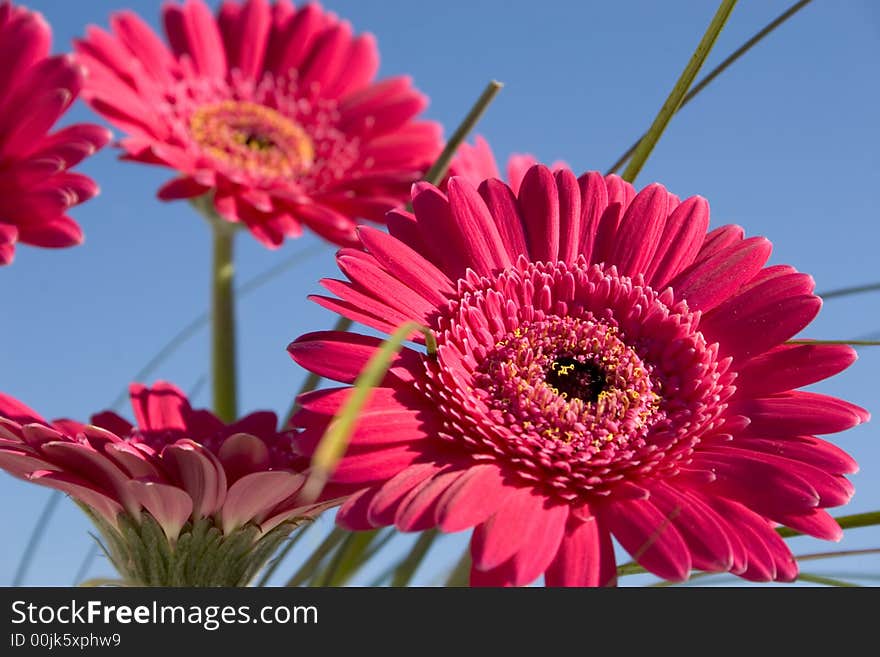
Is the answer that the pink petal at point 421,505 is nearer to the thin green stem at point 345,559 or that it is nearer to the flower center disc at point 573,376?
the flower center disc at point 573,376

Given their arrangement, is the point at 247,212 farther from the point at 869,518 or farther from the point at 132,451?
the point at 869,518

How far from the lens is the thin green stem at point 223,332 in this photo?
84 centimetres

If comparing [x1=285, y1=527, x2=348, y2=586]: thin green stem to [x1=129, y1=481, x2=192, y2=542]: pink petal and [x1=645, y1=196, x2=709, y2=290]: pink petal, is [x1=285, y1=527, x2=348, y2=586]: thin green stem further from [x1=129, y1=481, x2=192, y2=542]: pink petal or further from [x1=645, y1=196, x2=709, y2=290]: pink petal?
[x1=645, y1=196, x2=709, y2=290]: pink petal

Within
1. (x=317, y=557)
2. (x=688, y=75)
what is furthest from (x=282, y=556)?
(x=688, y=75)

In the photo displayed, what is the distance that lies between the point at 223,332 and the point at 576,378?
36 cm

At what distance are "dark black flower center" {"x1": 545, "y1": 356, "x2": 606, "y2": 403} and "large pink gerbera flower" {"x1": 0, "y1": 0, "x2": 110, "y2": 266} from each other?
0.32 metres

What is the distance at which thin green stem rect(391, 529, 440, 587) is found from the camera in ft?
2.05

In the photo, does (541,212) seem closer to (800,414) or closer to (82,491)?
(800,414)

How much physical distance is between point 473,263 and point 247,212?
33 centimetres

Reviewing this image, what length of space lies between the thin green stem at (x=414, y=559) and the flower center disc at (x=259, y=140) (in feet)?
1.81

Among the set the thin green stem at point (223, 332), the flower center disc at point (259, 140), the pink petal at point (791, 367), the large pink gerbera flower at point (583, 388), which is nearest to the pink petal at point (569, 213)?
the large pink gerbera flower at point (583, 388)

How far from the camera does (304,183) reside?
1.02 metres

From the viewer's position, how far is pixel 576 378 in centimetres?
60

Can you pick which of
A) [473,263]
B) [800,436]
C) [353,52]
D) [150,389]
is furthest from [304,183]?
[800,436]
